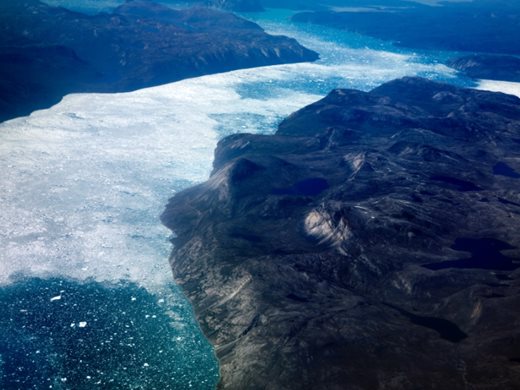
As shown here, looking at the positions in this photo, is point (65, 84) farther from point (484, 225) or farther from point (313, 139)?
point (484, 225)

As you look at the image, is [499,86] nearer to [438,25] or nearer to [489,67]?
[489,67]

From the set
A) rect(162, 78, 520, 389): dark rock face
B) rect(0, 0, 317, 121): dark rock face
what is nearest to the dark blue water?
rect(162, 78, 520, 389): dark rock face

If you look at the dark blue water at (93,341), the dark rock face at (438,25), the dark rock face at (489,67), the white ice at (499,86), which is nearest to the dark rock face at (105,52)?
the dark rock face at (489,67)

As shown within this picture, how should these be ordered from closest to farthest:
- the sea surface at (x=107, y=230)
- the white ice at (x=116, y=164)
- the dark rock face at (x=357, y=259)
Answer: the dark rock face at (x=357, y=259) → the sea surface at (x=107, y=230) → the white ice at (x=116, y=164)

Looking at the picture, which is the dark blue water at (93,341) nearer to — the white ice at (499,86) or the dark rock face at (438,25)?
the white ice at (499,86)

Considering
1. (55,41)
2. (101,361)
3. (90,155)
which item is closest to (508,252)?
(101,361)
